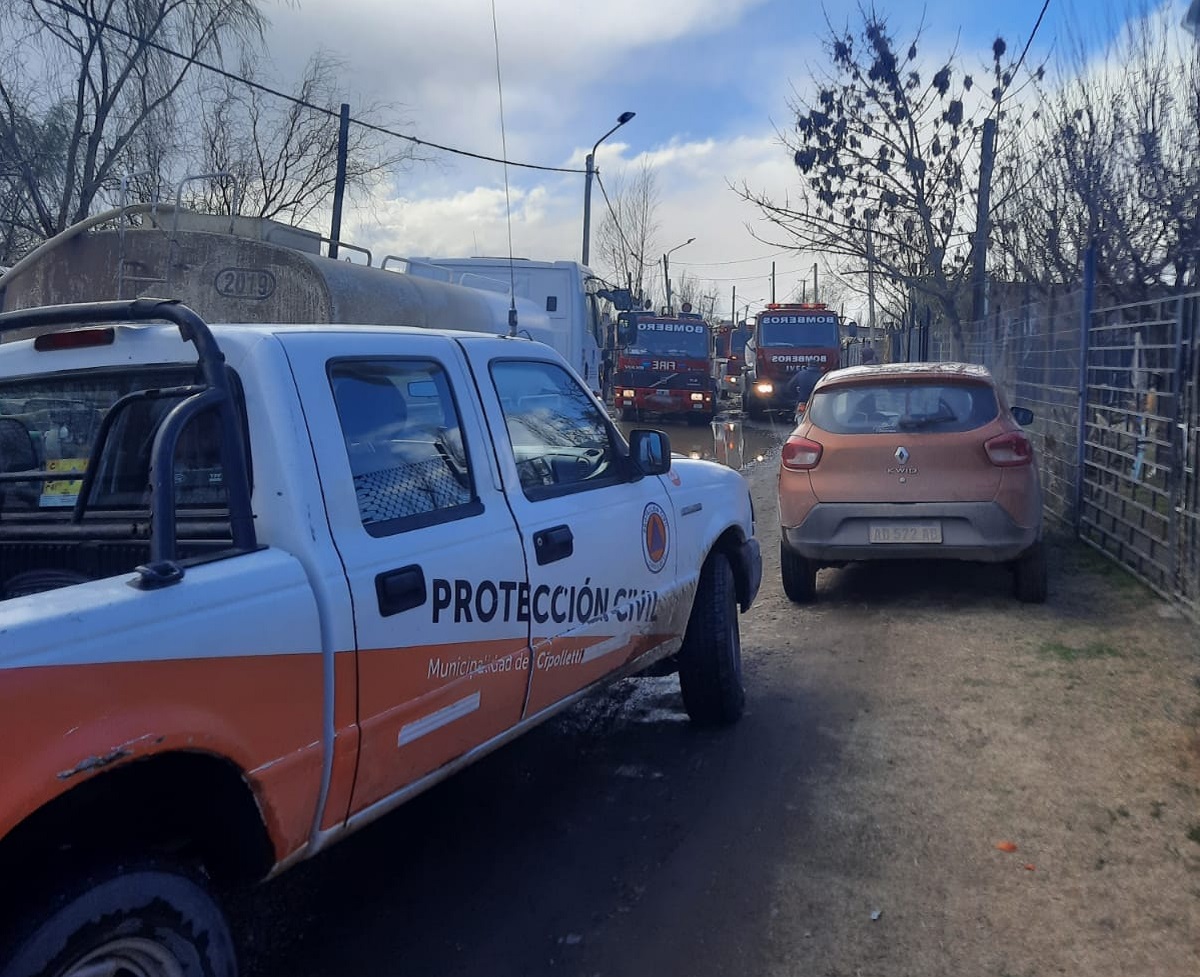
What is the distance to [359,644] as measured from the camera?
9.78 feet

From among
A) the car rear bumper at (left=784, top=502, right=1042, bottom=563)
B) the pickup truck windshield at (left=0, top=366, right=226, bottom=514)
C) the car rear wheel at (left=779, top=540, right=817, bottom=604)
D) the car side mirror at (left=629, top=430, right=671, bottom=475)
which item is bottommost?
A: the car rear wheel at (left=779, top=540, right=817, bottom=604)

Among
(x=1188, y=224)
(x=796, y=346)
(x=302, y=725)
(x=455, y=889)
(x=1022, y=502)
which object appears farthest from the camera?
(x=796, y=346)

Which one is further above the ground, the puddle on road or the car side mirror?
the car side mirror

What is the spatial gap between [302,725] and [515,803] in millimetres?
1983

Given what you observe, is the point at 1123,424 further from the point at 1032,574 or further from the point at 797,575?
the point at 797,575

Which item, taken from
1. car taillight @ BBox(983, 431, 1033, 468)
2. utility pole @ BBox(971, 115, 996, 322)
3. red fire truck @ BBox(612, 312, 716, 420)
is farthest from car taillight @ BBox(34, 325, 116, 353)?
red fire truck @ BBox(612, 312, 716, 420)

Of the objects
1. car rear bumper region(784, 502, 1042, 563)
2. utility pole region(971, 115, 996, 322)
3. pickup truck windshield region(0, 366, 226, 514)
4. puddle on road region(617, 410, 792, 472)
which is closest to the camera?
pickup truck windshield region(0, 366, 226, 514)

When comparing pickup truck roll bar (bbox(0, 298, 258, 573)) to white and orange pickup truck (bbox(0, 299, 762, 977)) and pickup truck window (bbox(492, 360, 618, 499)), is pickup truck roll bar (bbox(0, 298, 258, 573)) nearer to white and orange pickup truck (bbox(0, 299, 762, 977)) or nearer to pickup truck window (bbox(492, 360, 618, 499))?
white and orange pickup truck (bbox(0, 299, 762, 977))

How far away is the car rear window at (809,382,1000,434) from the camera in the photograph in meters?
7.45

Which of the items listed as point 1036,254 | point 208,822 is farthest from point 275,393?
point 1036,254

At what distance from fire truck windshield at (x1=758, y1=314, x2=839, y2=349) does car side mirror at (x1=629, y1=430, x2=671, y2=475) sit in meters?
24.1

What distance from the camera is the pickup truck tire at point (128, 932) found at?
84.9 inches

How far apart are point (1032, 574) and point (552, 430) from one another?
14.2 ft

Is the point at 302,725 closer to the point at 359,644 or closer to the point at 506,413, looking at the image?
the point at 359,644
